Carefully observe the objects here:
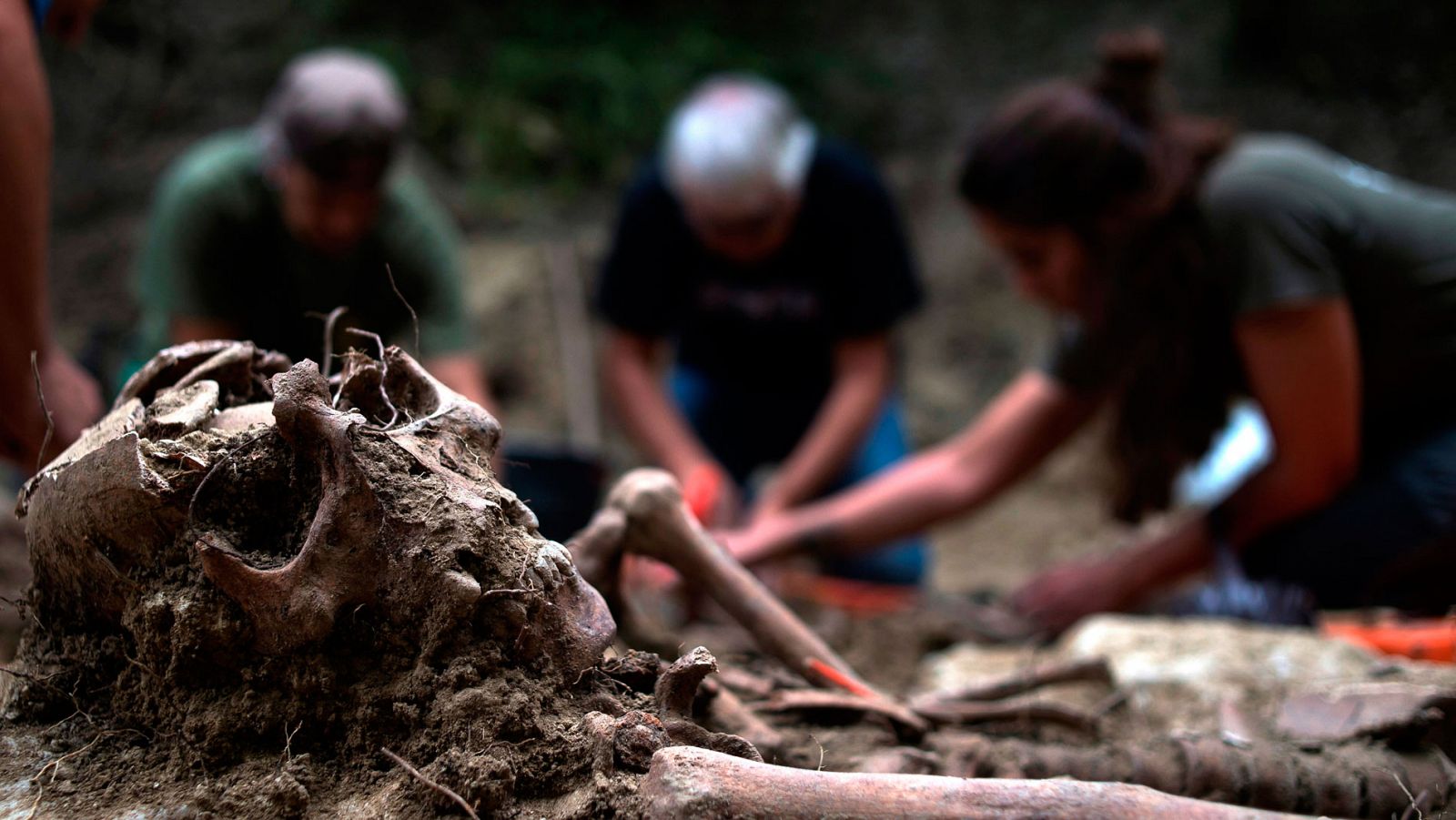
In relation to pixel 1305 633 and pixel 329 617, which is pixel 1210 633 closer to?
pixel 1305 633

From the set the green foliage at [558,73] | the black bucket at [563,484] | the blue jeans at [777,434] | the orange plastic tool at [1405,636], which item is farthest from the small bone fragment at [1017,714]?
the green foliage at [558,73]

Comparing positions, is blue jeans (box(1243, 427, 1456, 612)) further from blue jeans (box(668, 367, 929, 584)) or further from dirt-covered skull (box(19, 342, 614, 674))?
dirt-covered skull (box(19, 342, 614, 674))

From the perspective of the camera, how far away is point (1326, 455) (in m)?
2.57

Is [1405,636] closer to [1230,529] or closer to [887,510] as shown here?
[1230,529]

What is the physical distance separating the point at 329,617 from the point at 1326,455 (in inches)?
89.9

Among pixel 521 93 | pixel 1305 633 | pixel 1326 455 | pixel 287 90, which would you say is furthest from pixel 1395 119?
pixel 521 93

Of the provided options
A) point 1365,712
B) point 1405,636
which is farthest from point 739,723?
point 1405,636

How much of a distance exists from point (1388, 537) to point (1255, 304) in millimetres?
735

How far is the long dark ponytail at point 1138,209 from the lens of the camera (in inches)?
96.0

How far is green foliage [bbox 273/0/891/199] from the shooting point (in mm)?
6562

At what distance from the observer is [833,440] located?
3559 millimetres

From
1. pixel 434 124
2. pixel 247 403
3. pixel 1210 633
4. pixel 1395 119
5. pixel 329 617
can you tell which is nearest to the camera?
pixel 329 617

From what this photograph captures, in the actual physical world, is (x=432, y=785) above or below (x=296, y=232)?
below

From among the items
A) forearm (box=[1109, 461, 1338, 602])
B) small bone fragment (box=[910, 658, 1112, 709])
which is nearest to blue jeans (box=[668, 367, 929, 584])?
forearm (box=[1109, 461, 1338, 602])
